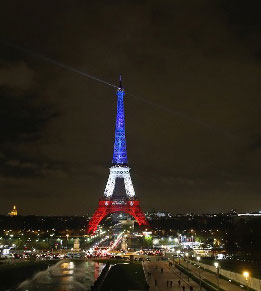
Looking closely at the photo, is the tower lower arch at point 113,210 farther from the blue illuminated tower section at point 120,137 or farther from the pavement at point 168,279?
the pavement at point 168,279


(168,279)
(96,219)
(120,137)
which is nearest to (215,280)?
(168,279)

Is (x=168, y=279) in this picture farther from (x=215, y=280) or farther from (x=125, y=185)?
(x=125, y=185)

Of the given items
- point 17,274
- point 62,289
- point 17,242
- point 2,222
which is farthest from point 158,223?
point 62,289

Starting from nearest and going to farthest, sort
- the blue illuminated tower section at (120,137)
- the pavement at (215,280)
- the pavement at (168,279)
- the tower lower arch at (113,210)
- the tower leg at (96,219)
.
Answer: the pavement at (215,280) < the pavement at (168,279) < the tower leg at (96,219) < the tower lower arch at (113,210) < the blue illuminated tower section at (120,137)

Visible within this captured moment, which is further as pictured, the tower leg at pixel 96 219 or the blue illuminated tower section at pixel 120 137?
the blue illuminated tower section at pixel 120 137

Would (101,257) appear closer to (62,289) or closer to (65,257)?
(65,257)

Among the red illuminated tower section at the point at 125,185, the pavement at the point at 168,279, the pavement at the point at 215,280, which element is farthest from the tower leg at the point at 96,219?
the pavement at the point at 215,280

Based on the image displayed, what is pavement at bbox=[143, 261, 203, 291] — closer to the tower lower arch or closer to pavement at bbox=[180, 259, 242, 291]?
pavement at bbox=[180, 259, 242, 291]
